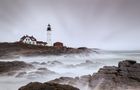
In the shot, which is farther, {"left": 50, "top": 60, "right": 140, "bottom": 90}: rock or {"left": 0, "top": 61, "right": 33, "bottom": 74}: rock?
{"left": 0, "top": 61, "right": 33, "bottom": 74}: rock

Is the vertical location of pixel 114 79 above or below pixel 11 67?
below

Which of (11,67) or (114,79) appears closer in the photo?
(114,79)

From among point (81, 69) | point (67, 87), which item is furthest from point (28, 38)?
point (67, 87)

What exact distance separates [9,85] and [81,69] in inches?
243

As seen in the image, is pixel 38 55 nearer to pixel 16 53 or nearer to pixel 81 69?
pixel 16 53

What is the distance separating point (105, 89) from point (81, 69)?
8.06 m

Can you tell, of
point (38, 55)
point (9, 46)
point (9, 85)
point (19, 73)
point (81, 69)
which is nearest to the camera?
point (9, 85)

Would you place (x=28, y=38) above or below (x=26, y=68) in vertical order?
above

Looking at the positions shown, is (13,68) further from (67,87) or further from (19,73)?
(67,87)

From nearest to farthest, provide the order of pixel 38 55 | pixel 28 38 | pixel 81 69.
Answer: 1. pixel 81 69
2. pixel 38 55
3. pixel 28 38

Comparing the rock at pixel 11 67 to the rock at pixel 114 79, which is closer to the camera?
the rock at pixel 114 79

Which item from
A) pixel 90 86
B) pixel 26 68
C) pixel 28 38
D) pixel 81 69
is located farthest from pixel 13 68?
pixel 28 38

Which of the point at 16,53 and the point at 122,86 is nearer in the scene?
the point at 122,86

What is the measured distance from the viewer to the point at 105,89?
31.1ft
